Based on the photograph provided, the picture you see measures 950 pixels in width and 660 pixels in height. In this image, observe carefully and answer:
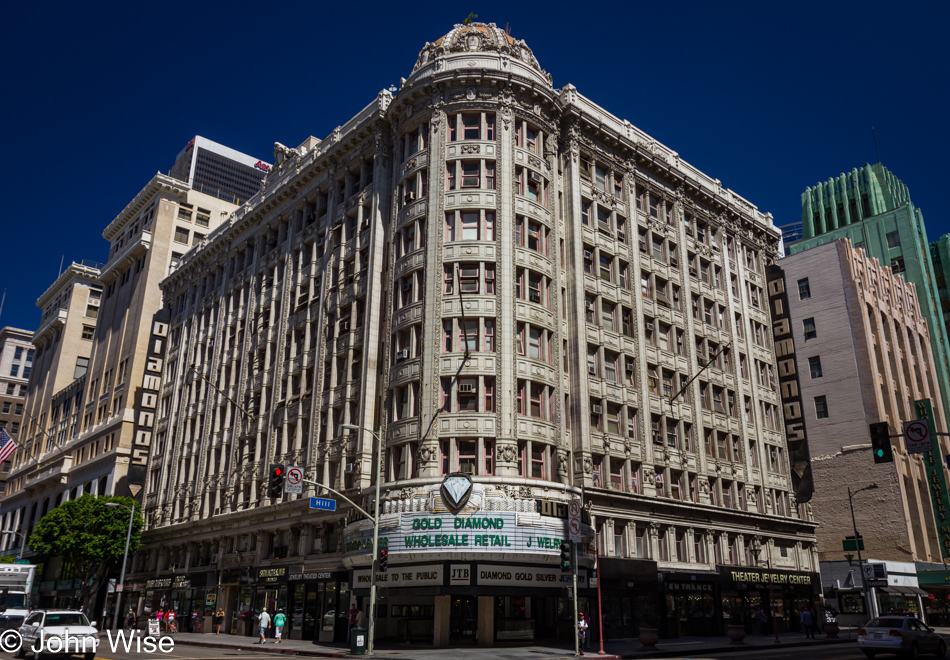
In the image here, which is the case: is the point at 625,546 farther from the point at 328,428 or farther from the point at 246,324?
the point at 246,324

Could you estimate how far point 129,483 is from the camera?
2680 inches

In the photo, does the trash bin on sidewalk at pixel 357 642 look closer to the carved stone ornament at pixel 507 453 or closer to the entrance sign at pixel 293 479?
the entrance sign at pixel 293 479

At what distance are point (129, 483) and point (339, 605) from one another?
120ft

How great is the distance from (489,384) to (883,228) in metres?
77.6

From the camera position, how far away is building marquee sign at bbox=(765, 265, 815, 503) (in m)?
→ 57.0

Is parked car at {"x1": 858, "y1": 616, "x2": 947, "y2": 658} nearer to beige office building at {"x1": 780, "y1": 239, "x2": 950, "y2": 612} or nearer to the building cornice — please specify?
beige office building at {"x1": 780, "y1": 239, "x2": 950, "y2": 612}

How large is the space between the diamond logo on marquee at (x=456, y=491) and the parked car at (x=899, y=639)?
57.1 ft

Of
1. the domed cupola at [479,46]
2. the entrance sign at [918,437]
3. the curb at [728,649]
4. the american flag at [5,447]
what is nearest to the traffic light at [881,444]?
the entrance sign at [918,437]

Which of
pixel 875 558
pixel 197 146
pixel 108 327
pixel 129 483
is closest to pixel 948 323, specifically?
pixel 875 558

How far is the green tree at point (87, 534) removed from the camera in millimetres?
57938

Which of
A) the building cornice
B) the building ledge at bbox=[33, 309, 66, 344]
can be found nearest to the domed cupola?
the building cornice

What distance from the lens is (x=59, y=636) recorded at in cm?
2319

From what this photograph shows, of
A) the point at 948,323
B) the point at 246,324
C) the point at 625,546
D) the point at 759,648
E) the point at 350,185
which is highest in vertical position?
the point at 948,323

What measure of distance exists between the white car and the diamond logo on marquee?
634 inches
